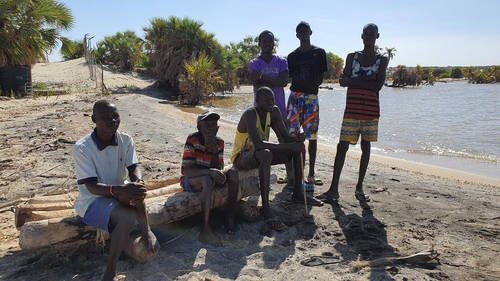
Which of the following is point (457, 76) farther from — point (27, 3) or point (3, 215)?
point (3, 215)

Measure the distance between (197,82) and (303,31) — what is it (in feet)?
52.6

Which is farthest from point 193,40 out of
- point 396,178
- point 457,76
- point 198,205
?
point 457,76

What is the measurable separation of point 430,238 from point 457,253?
1.11ft

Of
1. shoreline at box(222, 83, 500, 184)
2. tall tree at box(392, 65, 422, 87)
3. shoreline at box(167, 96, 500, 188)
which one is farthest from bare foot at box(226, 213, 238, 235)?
tall tree at box(392, 65, 422, 87)

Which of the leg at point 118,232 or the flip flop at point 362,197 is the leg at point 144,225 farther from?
the flip flop at point 362,197

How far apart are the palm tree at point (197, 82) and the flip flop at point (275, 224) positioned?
1692 cm

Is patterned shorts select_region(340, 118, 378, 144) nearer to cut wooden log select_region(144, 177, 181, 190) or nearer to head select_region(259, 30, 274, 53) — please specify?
head select_region(259, 30, 274, 53)

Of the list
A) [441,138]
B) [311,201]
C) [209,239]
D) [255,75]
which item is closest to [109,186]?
[209,239]

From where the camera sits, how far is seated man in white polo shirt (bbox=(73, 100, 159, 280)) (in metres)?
2.86

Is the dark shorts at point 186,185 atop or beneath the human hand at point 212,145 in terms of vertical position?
beneath

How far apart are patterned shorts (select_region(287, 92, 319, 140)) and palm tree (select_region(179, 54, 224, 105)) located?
1558 centimetres

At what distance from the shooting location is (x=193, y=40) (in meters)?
24.5

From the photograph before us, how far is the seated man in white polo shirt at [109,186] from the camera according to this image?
286cm

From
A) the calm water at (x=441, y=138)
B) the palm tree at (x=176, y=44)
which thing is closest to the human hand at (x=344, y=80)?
the calm water at (x=441, y=138)
